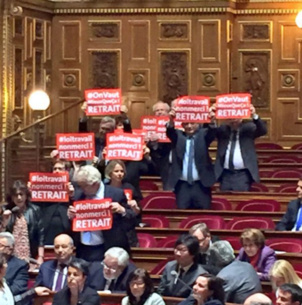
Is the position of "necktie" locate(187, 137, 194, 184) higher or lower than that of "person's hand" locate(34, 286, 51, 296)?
higher

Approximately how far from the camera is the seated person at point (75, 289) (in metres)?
8.62

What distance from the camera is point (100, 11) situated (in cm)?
1725

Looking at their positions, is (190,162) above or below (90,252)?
above

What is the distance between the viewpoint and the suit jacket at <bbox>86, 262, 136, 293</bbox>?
30.1 ft

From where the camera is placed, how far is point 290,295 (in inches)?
291

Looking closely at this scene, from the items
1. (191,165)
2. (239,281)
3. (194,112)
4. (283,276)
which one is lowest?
(239,281)

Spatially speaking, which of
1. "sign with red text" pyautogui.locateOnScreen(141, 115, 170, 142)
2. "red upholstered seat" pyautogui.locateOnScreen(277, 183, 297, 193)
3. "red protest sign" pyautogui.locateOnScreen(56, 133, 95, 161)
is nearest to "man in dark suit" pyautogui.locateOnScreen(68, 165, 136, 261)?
"red protest sign" pyautogui.locateOnScreen(56, 133, 95, 161)

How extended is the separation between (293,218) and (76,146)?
93.3 inches

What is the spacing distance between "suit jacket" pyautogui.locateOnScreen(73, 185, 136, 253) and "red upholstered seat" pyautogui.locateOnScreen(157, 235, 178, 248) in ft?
2.56

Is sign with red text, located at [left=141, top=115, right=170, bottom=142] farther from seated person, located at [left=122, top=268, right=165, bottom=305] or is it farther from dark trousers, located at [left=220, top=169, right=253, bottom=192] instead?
seated person, located at [left=122, top=268, right=165, bottom=305]

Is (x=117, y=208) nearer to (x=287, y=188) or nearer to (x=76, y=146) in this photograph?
(x=76, y=146)

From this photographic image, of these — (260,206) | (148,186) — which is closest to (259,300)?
(260,206)

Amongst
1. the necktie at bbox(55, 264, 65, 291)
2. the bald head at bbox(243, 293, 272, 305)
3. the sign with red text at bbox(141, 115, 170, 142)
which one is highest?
the sign with red text at bbox(141, 115, 170, 142)

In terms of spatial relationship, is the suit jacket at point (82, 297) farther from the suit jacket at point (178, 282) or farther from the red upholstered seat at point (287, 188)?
the red upholstered seat at point (287, 188)
